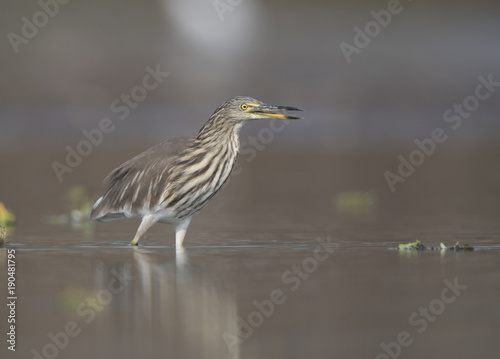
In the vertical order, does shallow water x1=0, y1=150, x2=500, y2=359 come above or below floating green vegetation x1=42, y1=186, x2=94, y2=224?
below

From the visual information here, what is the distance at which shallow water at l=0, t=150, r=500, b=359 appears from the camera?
6.14m

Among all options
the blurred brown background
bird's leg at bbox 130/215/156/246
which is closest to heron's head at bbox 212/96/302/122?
bird's leg at bbox 130/215/156/246

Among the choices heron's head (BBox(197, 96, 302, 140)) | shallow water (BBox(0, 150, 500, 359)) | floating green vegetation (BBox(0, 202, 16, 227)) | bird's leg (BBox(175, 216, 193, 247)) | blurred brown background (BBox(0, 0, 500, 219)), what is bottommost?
shallow water (BBox(0, 150, 500, 359))

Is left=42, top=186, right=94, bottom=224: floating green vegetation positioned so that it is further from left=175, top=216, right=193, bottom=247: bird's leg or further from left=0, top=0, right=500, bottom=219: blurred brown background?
left=0, top=0, right=500, bottom=219: blurred brown background

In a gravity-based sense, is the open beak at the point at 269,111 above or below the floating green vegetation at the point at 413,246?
above

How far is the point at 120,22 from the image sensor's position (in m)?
29.1

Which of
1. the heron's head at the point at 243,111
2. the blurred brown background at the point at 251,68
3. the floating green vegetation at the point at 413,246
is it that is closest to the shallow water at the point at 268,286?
the floating green vegetation at the point at 413,246

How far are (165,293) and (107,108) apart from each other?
18557mm

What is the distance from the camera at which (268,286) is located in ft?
25.2

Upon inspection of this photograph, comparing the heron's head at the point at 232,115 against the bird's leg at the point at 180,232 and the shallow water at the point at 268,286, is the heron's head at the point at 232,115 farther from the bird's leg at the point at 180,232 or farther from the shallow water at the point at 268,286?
the shallow water at the point at 268,286

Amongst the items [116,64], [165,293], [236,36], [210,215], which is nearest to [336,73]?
[236,36]

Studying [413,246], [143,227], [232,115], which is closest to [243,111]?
[232,115]

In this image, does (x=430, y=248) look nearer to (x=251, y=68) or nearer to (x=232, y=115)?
(x=232, y=115)

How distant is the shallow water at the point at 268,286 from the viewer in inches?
242
